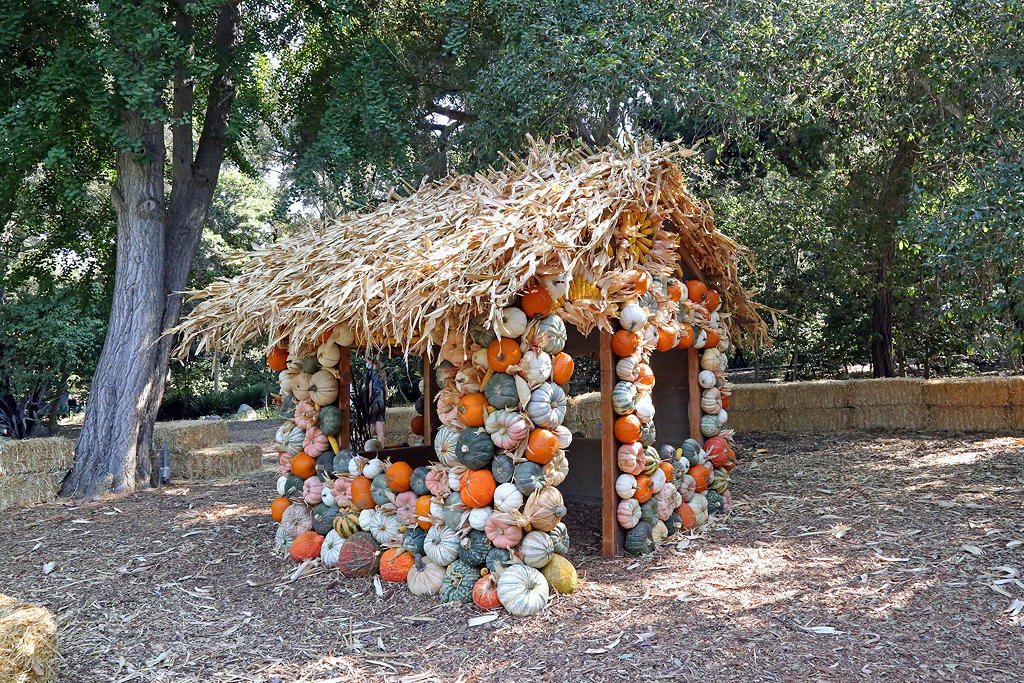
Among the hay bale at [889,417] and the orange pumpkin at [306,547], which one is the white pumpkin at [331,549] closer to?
the orange pumpkin at [306,547]

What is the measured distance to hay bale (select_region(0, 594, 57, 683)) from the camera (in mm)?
3801

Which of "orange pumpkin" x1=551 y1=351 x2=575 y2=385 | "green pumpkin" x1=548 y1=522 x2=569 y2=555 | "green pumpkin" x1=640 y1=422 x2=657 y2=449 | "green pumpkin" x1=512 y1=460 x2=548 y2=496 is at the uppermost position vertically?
"orange pumpkin" x1=551 y1=351 x2=575 y2=385

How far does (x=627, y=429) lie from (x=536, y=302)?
1296mm

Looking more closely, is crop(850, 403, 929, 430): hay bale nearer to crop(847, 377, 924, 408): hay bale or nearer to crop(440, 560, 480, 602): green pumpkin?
crop(847, 377, 924, 408): hay bale

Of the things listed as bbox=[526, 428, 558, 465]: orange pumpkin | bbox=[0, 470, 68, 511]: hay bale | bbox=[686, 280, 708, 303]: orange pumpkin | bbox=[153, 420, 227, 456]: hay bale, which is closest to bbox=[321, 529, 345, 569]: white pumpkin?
bbox=[526, 428, 558, 465]: orange pumpkin

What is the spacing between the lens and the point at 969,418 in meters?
11.0

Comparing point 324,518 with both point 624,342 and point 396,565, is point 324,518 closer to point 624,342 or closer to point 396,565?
point 396,565

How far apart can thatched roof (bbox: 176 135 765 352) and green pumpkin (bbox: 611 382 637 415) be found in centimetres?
56

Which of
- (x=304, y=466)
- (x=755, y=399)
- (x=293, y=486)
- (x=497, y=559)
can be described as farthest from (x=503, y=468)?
(x=755, y=399)

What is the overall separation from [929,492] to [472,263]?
17.2 ft

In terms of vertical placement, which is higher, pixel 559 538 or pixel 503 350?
pixel 503 350

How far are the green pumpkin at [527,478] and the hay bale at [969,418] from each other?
321 inches

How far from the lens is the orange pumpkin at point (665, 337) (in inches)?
254

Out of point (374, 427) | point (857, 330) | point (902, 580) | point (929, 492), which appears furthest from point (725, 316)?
point (857, 330)
